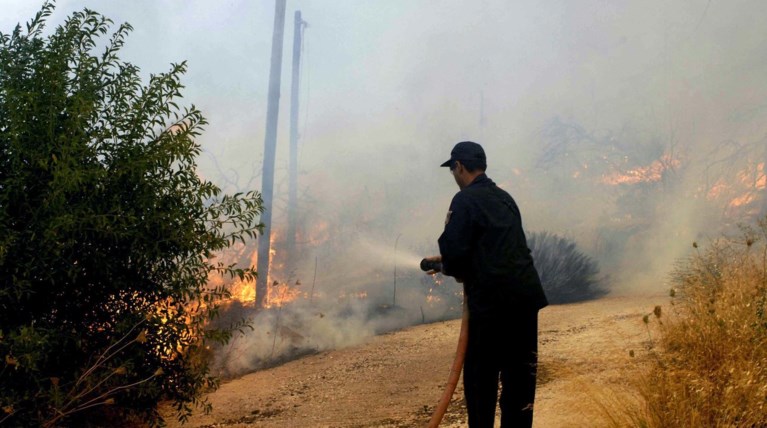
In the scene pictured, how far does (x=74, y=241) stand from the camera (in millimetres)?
4645

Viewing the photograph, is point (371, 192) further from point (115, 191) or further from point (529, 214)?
point (115, 191)

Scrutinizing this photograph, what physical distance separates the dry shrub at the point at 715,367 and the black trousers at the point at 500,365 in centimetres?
70

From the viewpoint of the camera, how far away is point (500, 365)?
3760 millimetres

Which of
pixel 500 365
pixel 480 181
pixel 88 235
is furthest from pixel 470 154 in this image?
pixel 88 235

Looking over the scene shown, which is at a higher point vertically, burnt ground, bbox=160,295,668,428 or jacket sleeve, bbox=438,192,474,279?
jacket sleeve, bbox=438,192,474,279

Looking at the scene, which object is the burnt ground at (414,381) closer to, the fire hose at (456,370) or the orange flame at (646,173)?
the fire hose at (456,370)

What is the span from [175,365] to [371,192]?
14.3 metres

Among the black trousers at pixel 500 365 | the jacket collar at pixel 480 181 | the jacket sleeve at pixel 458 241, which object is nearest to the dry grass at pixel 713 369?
the black trousers at pixel 500 365

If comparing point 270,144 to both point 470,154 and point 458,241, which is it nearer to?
point 470,154

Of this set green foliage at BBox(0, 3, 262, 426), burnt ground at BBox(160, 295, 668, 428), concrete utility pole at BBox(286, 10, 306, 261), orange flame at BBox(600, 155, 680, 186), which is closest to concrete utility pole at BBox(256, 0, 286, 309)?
concrete utility pole at BBox(286, 10, 306, 261)

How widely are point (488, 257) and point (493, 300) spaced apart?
0.79ft

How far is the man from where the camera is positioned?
12.0 ft

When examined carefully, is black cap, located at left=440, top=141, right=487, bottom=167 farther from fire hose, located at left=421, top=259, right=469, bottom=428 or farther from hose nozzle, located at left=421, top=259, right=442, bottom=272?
fire hose, located at left=421, top=259, right=469, bottom=428

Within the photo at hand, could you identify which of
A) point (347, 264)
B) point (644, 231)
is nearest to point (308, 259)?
point (347, 264)
